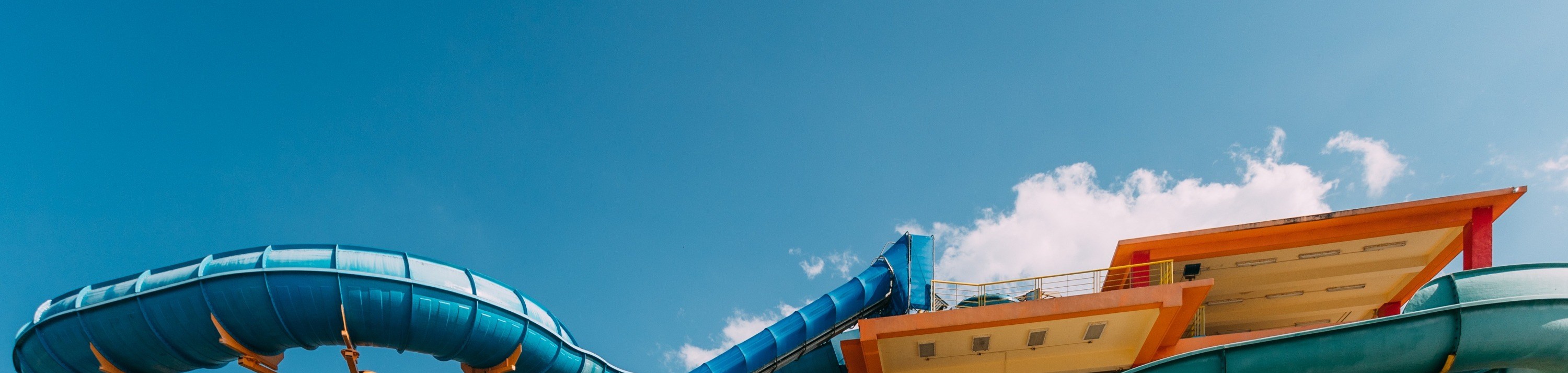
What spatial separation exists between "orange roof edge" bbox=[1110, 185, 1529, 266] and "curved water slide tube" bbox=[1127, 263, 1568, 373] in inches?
217

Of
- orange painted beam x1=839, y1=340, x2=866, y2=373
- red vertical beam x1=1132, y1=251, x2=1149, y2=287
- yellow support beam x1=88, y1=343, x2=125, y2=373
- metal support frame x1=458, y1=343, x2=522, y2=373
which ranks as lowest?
yellow support beam x1=88, y1=343, x2=125, y2=373

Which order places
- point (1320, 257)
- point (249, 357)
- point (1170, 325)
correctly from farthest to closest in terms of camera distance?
point (1320, 257)
point (1170, 325)
point (249, 357)

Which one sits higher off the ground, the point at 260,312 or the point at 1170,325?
the point at 1170,325

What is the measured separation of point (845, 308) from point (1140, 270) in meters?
6.97

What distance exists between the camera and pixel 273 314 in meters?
17.7

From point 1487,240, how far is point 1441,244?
6.55ft

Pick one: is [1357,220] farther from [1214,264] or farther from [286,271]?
[286,271]

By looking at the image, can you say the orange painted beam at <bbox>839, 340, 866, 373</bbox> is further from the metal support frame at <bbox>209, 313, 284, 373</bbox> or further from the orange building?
the metal support frame at <bbox>209, 313, 284, 373</bbox>

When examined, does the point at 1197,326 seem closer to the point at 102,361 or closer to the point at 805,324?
the point at 805,324

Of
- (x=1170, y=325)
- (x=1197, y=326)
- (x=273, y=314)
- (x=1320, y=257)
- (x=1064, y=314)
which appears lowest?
(x=273, y=314)

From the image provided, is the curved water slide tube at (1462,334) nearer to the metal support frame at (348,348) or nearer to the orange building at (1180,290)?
the orange building at (1180,290)

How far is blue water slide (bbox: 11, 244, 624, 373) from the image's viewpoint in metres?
17.7

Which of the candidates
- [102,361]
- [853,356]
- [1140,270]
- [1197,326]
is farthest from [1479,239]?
[102,361]

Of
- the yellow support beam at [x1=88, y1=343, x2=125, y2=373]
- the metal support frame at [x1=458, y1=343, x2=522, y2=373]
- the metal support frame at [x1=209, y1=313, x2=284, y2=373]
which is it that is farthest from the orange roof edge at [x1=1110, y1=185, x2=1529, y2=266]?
the yellow support beam at [x1=88, y1=343, x2=125, y2=373]
